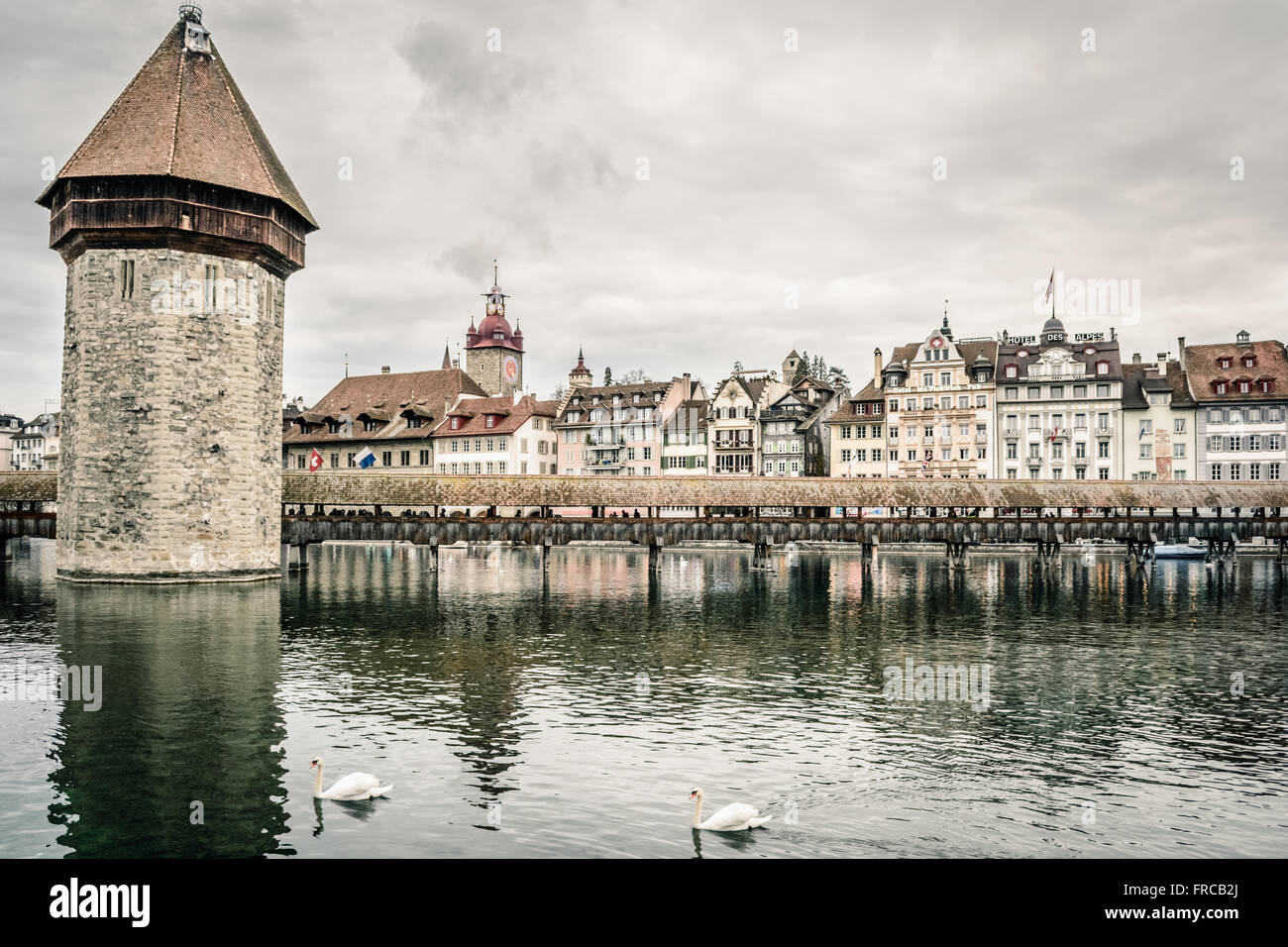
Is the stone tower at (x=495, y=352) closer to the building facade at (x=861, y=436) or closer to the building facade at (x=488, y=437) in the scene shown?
the building facade at (x=488, y=437)

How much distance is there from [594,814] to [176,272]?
3387cm

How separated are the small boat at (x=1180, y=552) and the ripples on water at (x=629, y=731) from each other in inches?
1358

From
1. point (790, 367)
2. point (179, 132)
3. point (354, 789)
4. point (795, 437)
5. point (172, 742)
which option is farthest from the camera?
point (790, 367)

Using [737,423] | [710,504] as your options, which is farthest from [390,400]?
[710,504]

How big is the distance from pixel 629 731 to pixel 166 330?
29683 millimetres

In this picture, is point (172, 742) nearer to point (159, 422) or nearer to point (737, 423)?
point (159, 422)

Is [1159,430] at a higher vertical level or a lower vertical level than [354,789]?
higher

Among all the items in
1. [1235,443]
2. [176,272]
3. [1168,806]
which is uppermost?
[176,272]

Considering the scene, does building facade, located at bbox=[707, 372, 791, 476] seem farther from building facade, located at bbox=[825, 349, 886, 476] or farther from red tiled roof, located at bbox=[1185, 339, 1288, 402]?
red tiled roof, located at bbox=[1185, 339, 1288, 402]

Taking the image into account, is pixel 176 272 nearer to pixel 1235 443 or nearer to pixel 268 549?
pixel 268 549

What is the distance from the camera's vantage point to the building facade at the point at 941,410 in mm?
78250

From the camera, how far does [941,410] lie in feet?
260

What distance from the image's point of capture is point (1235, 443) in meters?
72.9
